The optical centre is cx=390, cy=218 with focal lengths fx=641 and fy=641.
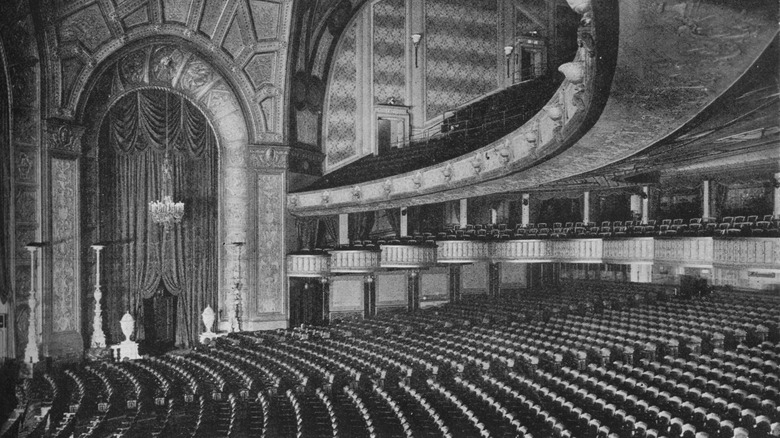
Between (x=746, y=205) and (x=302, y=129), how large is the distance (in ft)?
29.5

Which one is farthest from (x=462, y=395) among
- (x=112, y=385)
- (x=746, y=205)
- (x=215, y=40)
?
(x=215, y=40)

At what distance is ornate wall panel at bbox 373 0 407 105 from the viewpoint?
606 inches

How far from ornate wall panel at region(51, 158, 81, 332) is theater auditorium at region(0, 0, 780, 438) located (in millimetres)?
39

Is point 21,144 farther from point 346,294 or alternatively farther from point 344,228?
point 346,294

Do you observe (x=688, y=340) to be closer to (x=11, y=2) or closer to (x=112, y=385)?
(x=112, y=385)

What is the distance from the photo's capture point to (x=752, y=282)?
38.8 feet

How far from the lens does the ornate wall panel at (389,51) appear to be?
1539cm

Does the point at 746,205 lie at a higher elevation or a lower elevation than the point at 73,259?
higher

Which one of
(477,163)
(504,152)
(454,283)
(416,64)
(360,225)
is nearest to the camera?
(504,152)

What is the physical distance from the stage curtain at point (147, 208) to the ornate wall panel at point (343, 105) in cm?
291

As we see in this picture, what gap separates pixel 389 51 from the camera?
50.9ft

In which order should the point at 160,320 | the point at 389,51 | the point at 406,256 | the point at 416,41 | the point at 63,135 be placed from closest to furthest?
the point at 63,135, the point at 406,256, the point at 160,320, the point at 416,41, the point at 389,51

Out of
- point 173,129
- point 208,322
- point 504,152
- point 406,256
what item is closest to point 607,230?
point 406,256

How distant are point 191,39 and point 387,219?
576 cm
